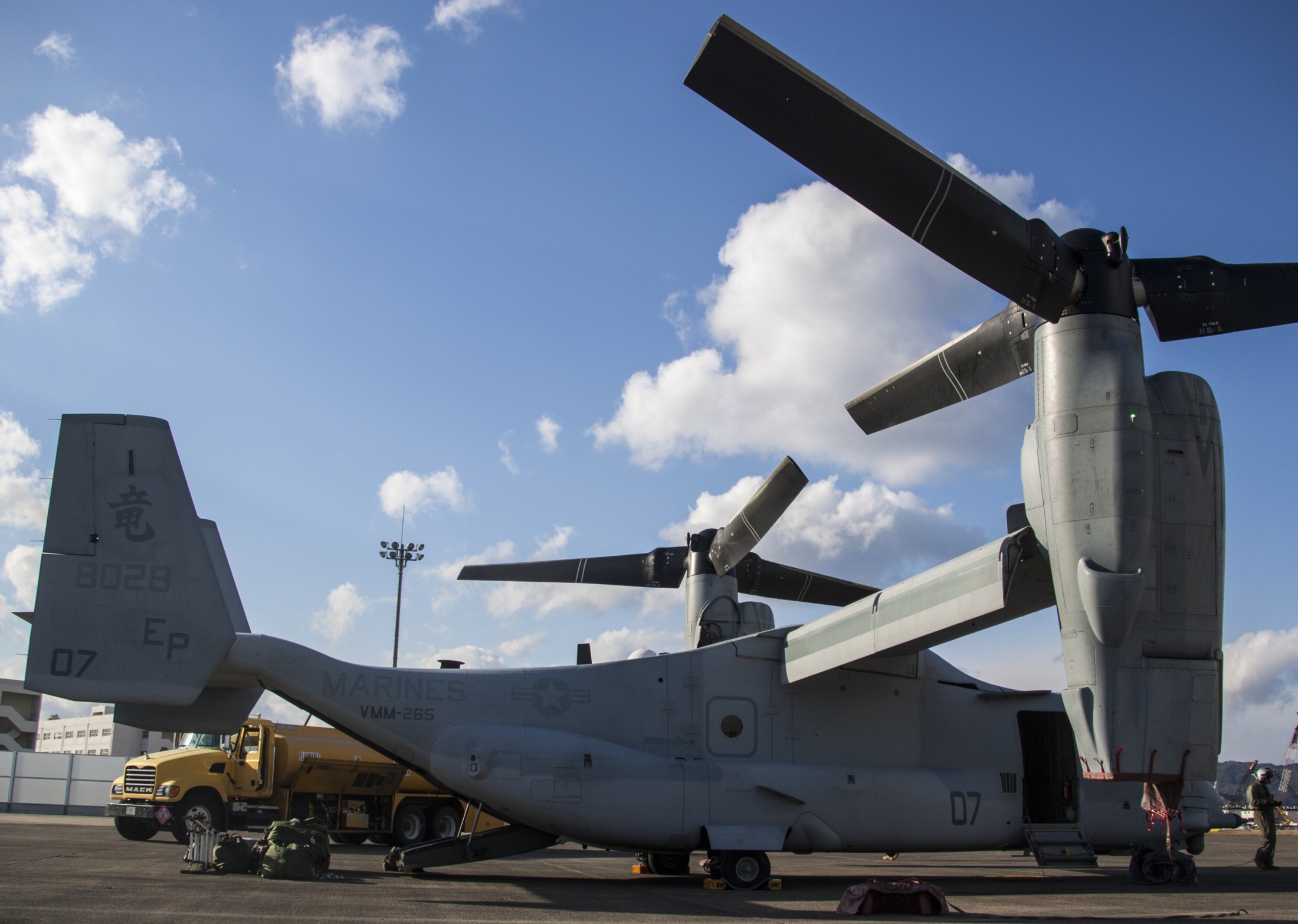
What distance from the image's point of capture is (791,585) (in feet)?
80.5

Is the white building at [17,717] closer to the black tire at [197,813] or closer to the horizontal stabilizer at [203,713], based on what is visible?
the black tire at [197,813]

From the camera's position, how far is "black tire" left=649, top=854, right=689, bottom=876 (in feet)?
52.2

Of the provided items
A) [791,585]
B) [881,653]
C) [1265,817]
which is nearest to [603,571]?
[791,585]

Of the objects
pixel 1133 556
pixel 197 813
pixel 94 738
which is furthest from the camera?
pixel 94 738

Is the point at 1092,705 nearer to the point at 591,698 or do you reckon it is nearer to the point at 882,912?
the point at 882,912

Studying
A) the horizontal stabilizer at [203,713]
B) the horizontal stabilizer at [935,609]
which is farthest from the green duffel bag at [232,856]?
the horizontal stabilizer at [935,609]

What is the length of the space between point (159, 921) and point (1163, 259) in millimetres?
13055

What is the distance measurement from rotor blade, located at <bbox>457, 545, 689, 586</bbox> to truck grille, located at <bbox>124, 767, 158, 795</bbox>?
25.8ft

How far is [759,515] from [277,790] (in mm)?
11708

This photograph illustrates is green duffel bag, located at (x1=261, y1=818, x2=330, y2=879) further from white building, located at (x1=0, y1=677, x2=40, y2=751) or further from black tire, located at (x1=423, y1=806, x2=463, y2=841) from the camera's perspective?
white building, located at (x1=0, y1=677, x2=40, y2=751)

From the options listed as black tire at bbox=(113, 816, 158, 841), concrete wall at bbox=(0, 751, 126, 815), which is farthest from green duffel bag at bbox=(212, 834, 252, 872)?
concrete wall at bbox=(0, 751, 126, 815)

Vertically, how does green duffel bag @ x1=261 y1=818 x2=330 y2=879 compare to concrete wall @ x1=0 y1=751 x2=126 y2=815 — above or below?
above

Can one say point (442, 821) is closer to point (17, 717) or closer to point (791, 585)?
point (791, 585)

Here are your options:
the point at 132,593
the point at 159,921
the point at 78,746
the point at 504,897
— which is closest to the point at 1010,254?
the point at 504,897
